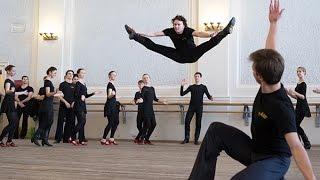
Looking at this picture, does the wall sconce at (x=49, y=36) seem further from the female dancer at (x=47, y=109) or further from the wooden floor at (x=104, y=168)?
the wooden floor at (x=104, y=168)

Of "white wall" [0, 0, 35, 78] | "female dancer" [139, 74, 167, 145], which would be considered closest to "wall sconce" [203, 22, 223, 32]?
"female dancer" [139, 74, 167, 145]

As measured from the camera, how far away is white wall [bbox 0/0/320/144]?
8.77 m

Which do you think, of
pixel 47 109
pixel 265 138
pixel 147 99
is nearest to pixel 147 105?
pixel 147 99

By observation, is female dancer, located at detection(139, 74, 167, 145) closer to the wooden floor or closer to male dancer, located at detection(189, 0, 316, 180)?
the wooden floor

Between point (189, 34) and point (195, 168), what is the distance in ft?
9.24

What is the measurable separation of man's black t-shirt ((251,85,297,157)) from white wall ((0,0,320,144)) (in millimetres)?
6630

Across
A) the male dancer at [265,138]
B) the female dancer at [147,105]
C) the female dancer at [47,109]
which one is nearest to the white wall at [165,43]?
the female dancer at [147,105]

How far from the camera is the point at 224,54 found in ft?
29.4

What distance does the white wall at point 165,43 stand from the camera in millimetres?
8773

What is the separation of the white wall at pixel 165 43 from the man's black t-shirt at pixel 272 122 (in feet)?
21.8

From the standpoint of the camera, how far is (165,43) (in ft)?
31.7

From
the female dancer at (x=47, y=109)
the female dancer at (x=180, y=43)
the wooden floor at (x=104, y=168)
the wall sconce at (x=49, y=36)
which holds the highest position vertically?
the wall sconce at (x=49, y=36)

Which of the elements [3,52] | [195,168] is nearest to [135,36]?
[195,168]

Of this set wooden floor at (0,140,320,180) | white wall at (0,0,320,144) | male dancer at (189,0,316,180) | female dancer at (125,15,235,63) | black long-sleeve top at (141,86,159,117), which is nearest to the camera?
male dancer at (189,0,316,180)
